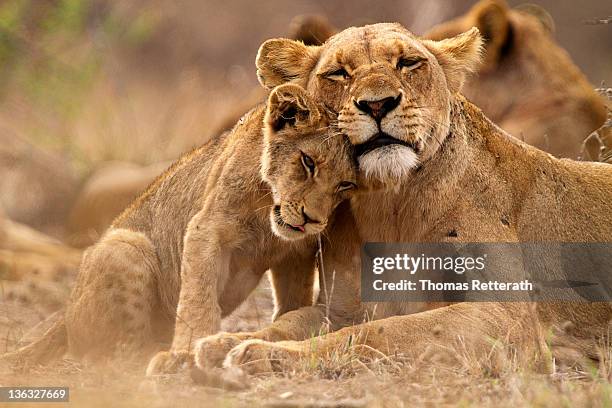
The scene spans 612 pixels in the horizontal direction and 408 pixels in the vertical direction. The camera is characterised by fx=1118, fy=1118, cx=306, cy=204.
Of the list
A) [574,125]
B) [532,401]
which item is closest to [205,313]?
[532,401]

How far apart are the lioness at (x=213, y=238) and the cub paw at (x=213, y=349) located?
0.65ft

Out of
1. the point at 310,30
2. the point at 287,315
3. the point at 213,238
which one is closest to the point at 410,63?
the point at 213,238

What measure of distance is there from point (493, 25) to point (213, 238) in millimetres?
4886

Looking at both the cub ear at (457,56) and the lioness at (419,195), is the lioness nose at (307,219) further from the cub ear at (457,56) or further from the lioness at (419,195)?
the cub ear at (457,56)

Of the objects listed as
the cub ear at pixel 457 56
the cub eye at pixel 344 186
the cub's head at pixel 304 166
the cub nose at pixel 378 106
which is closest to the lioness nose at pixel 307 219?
the cub's head at pixel 304 166

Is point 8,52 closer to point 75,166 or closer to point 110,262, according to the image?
point 75,166

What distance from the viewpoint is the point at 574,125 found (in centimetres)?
934

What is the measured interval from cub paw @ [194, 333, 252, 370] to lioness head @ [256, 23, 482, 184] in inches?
38.7

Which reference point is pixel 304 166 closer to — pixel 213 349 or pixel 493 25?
pixel 213 349

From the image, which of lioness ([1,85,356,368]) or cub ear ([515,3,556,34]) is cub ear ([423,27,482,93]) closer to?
lioness ([1,85,356,368])

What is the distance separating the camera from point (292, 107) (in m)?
5.32

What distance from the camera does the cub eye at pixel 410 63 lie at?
5.28 m

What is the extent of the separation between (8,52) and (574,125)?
791cm

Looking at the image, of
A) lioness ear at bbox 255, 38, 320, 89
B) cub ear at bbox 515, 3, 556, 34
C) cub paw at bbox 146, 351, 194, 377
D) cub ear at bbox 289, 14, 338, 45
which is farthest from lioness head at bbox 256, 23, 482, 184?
cub ear at bbox 515, 3, 556, 34
